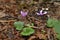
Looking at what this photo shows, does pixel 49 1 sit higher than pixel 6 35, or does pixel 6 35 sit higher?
pixel 49 1

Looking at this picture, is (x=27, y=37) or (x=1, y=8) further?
(x=1, y=8)

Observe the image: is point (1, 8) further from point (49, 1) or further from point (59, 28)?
point (59, 28)

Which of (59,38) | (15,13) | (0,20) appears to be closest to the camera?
(59,38)

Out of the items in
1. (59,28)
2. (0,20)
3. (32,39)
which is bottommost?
(32,39)

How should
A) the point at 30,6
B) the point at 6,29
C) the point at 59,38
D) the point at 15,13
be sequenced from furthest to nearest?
the point at 30,6 < the point at 15,13 < the point at 6,29 < the point at 59,38

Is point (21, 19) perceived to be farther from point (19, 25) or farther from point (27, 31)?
point (27, 31)

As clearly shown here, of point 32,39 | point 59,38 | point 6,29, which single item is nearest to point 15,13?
point 6,29

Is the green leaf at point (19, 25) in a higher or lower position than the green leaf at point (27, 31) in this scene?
higher

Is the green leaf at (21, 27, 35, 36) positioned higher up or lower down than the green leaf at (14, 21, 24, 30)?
lower down
